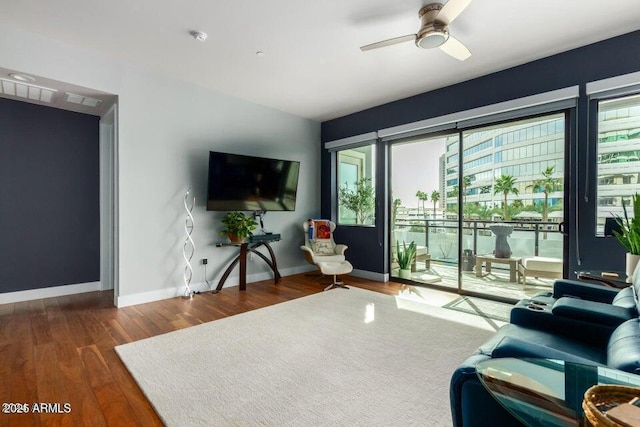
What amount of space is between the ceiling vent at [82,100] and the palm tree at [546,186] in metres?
5.55

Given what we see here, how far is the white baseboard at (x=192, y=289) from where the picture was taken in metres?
3.66

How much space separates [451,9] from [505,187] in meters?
2.71

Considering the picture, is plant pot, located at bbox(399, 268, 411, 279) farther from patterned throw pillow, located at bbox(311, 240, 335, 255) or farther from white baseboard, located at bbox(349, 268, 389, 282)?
patterned throw pillow, located at bbox(311, 240, 335, 255)

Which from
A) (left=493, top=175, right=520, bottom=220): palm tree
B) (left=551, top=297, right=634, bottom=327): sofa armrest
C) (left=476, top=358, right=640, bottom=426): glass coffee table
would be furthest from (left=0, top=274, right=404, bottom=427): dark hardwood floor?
(left=551, top=297, right=634, bottom=327): sofa armrest

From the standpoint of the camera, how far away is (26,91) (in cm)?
350

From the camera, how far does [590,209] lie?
3.15 m

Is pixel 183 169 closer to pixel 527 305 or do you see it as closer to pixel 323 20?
pixel 323 20

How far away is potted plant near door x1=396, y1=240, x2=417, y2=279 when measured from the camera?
4922 millimetres

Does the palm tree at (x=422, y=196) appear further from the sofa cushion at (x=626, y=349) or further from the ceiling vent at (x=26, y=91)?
the ceiling vent at (x=26, y=91)

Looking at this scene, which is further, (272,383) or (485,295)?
(485,295)

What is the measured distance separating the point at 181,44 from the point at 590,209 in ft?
14.9

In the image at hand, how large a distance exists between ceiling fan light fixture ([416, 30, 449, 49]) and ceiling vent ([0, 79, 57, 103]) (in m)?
3.96

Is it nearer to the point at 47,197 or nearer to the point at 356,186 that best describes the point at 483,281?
the point at 356,186

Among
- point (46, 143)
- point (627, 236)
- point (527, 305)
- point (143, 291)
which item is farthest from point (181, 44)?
point (627, 236)
